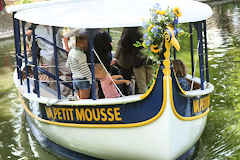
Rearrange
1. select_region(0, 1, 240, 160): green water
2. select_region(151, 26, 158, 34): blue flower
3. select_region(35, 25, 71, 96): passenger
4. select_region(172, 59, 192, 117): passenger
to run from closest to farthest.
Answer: select_region(151, 26, 158, 34): blue flower → select_region(172, 59, 192, 117): passenger → select_region(0, 1, 240, 160): green water → select_region(35, 25, 71, 96): passenger

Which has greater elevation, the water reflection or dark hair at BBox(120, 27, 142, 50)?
dark hair at BBox(120, 27, 142, 50)

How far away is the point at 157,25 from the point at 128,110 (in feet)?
3.92

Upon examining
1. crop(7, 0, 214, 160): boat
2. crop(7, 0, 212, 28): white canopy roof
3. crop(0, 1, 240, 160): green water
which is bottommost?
crop(0, 1, 240, 160): green water

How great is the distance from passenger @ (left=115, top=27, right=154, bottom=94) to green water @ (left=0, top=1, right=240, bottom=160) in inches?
55.6

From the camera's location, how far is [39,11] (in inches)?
300

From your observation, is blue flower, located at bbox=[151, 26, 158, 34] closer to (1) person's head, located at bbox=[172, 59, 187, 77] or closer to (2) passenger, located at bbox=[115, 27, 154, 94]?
(2) passenger, located at bbox=[115, 27, 154, 94]

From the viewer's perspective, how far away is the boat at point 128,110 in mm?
6289

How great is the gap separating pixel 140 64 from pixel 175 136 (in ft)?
4.42

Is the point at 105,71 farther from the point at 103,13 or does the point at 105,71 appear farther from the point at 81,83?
the point at 103,13

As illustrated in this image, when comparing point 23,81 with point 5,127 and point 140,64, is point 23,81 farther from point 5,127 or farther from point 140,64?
point 140,64

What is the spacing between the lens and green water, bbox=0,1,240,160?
774 cm

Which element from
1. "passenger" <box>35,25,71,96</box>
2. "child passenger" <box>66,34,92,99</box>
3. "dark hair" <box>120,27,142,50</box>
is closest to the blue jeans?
"child passenger" <box>66,34,92,99</box>

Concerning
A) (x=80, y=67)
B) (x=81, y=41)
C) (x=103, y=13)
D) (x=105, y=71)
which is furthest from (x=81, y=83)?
(x=103, y=13)

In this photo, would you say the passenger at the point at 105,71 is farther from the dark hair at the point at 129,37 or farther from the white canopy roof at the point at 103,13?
the white canopy roof at the point at 103,13
